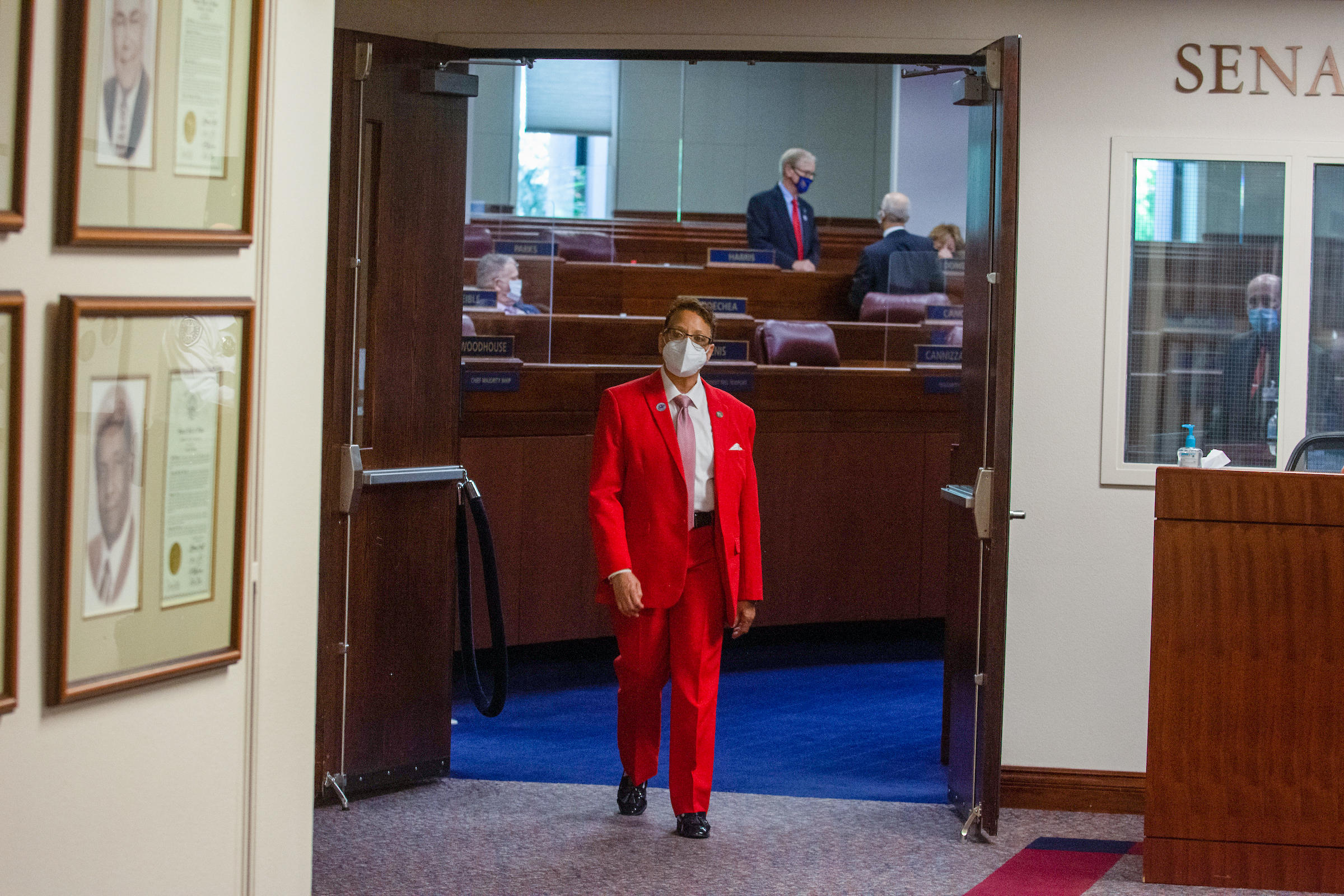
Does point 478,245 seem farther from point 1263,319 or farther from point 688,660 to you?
point 1263,319

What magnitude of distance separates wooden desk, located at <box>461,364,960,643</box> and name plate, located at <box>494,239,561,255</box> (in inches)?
25.1

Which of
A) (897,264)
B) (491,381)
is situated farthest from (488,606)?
(897,264)

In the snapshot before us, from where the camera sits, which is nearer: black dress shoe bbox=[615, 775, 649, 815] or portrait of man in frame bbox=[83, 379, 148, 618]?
portrait of man in frame bbox=[83, 379, 148, 618]

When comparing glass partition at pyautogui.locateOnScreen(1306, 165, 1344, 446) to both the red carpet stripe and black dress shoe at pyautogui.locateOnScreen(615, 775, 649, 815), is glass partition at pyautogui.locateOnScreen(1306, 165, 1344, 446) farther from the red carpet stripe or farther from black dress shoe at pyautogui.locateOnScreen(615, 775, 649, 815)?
black dress shoe at pyautogui.locateOnScreen(615, 775, 649, 815)

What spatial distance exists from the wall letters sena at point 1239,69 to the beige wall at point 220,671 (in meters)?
2.77

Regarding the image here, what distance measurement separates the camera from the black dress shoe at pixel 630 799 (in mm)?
3961

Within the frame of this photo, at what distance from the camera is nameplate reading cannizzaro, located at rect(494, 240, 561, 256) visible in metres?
6.10

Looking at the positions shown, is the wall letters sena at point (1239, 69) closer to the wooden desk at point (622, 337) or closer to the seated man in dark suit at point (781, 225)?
the wooden desk at point (622, 337)

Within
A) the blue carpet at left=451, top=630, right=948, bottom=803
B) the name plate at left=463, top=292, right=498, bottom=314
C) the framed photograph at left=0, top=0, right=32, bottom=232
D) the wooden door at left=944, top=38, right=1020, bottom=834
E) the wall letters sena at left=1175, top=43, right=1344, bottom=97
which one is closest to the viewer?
the framed photograph at left=0, top=0, right=32, bottom=232

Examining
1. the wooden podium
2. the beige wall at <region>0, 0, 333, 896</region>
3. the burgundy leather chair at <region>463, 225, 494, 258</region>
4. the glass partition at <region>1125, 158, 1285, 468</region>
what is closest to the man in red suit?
the wooden podium

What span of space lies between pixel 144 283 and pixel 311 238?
393 millimetres

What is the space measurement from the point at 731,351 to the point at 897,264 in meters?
1.26

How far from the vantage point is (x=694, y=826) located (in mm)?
3756

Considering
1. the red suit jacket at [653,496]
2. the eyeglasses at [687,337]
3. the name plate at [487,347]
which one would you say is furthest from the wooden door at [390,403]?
the name plate at [487,347]
